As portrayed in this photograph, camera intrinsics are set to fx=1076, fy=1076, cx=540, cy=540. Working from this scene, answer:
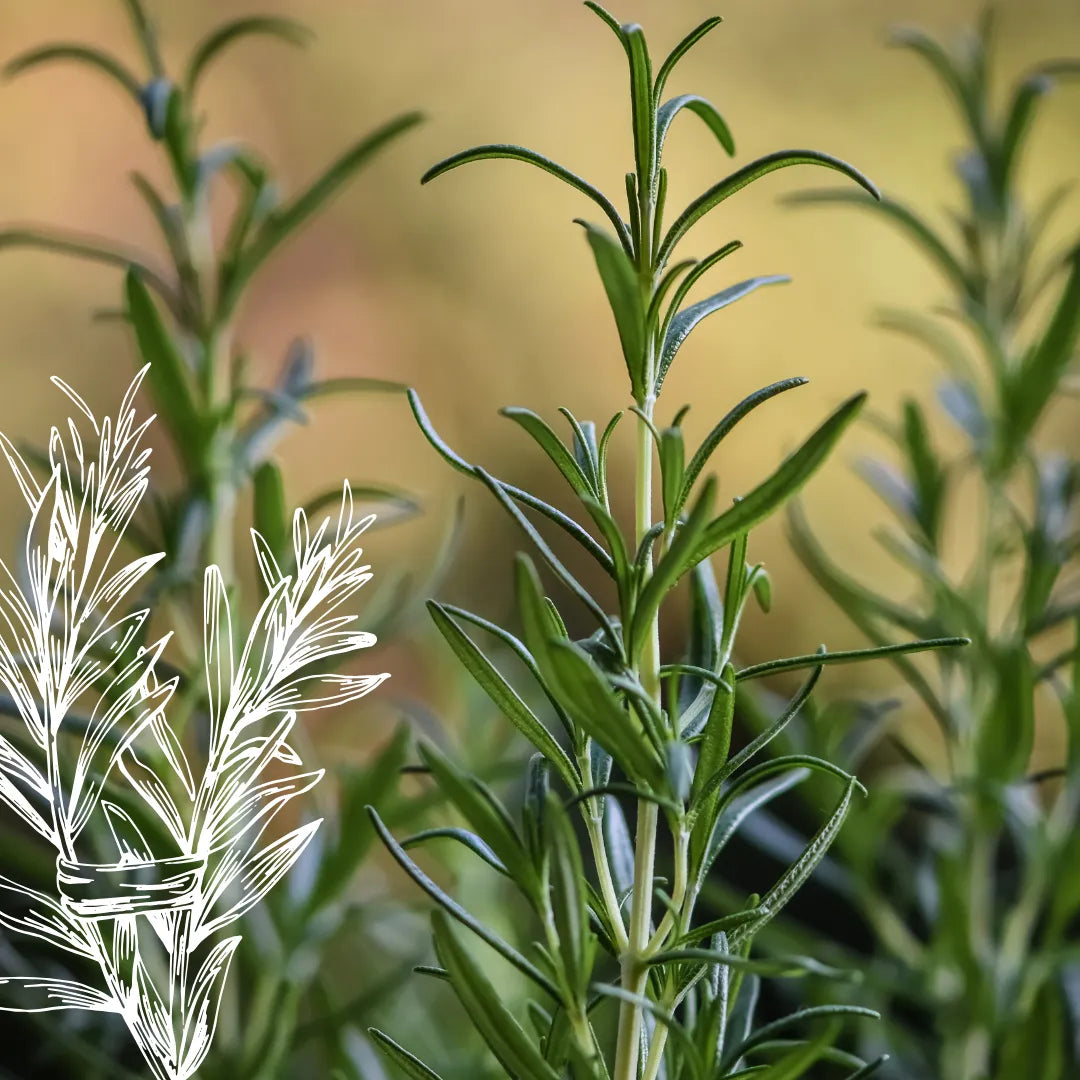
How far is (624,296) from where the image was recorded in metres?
0.25

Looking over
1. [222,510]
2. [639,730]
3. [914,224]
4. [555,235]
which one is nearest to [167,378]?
[222,510]

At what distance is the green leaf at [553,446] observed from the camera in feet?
0.85

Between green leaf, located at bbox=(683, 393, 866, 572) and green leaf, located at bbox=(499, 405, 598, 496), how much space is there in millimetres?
34

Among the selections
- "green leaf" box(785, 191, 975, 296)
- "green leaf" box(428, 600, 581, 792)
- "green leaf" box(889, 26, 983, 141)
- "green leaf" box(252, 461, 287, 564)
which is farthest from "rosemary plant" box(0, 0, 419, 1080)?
"green leaf" box(889, 26, 983, 141)

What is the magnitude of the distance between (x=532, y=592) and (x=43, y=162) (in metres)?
0.88

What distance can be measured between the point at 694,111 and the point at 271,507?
0.19m

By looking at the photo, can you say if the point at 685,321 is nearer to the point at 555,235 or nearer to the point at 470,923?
the point at 470,923

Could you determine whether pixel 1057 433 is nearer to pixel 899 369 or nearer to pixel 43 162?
pixel 899 369

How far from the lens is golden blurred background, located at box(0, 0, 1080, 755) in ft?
3.41

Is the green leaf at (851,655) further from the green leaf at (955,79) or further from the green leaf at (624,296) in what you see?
the green leaf at (955,79)

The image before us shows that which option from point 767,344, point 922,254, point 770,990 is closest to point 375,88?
point 767,344

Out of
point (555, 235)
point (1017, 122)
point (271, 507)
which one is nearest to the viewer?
point (271, 507)

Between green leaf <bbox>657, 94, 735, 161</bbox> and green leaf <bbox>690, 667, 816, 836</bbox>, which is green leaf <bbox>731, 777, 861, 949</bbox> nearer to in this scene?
green leaf <bbox>690, 667, 816, 836</bbox>

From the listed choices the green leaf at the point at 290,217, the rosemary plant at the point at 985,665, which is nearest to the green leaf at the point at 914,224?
the rosemary plant at the point at 985,665
